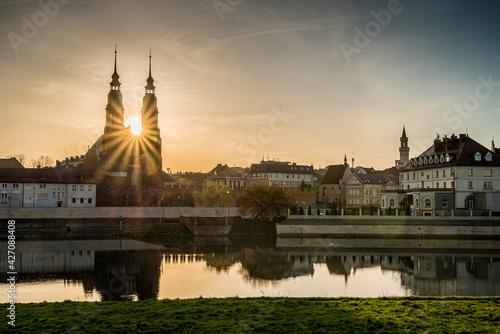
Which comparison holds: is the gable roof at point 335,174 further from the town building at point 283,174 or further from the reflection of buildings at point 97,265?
the reflection of buildings at point 97,265

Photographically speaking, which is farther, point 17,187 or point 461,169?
point 17,187

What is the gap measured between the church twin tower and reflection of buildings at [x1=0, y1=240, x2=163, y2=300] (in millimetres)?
33654

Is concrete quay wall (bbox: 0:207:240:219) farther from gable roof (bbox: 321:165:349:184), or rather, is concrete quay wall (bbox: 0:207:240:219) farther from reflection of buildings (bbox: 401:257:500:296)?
reflection of buildings (bbox: 401:257:500:296)

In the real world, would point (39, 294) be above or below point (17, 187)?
below

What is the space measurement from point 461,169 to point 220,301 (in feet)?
174

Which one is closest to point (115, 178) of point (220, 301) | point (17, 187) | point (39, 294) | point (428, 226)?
point (17, 187)

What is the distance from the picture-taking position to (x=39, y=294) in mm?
23750

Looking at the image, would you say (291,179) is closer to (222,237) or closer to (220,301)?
(222,237)

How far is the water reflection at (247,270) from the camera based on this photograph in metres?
25.6

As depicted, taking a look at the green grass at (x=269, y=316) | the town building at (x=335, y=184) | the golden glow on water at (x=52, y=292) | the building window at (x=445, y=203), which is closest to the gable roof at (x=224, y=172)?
the town building at (x=335, y=184)

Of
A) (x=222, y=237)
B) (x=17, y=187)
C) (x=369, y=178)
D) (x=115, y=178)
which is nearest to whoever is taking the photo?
(x=222, y=237)

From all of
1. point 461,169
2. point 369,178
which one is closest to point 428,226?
A: point 461,169

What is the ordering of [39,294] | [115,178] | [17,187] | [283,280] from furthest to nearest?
[115,178]
[17,187]
[283,280]
[39,294]

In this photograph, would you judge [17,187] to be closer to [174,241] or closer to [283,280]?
[174,241]
